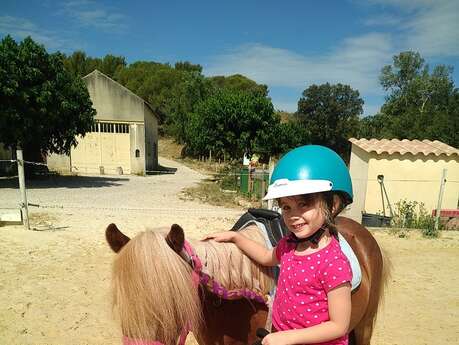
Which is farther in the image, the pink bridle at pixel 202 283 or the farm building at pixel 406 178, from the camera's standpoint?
the farm building at pixel 406 178

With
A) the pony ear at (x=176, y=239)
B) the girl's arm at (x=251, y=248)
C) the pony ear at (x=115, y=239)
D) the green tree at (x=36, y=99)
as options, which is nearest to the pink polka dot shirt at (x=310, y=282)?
the girl's arm at (x=251, y=248)

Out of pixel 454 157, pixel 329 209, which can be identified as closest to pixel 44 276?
pixel 329 209

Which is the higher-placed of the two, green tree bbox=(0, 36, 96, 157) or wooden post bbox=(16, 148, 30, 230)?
green tree bbox=(0, 36, 96, 157)

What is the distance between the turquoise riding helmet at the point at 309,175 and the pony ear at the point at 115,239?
2.00 ft

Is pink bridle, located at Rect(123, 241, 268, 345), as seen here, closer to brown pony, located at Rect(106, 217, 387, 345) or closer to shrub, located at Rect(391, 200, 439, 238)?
brown pony, located at Rect(106, 217, 387, 345)

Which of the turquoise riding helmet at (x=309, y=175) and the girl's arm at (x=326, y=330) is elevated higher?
the turquoise riding helmet at (x=309, y=175)

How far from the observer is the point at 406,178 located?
8172mm

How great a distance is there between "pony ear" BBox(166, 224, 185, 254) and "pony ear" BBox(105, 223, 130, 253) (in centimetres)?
21

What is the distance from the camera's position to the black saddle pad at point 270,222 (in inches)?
65.8

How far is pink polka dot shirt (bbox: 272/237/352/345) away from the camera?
A: 115 cm

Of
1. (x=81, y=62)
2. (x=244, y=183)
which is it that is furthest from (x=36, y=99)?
(x=81, y=62)

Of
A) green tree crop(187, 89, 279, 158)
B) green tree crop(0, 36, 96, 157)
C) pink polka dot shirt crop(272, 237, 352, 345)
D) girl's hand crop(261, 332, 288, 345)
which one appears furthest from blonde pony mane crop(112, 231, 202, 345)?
green tree crop(187, 89, 279, 158)

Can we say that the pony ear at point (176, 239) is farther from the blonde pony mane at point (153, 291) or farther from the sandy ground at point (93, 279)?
the sandy ground at point (93, 279)

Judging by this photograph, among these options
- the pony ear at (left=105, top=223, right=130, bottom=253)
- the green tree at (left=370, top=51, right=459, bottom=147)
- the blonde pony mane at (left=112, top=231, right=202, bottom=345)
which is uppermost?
the green tree at (left=370, top=51, right=459, bottom=147)
